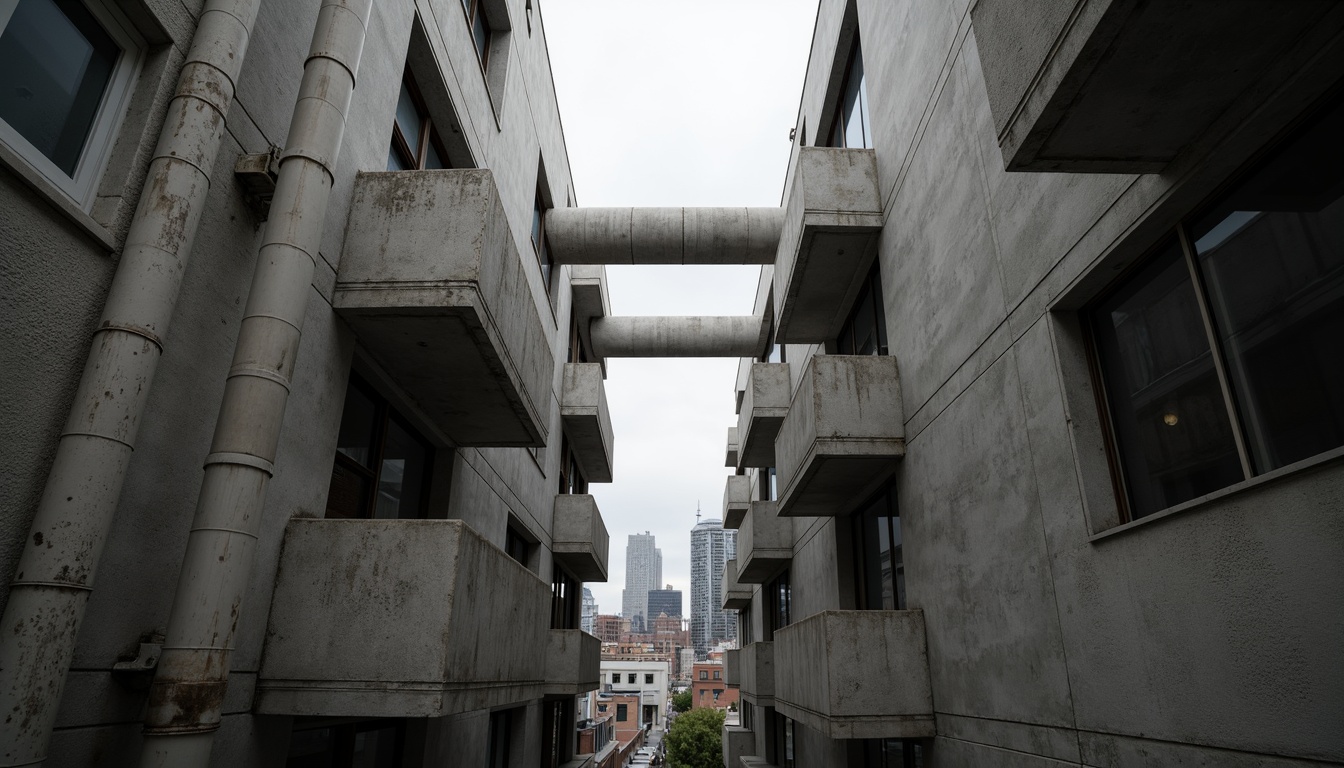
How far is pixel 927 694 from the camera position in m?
8.11

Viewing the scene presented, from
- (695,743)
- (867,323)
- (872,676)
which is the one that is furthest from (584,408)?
(695,743)

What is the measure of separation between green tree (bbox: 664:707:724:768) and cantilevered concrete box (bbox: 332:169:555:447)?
56890 mm

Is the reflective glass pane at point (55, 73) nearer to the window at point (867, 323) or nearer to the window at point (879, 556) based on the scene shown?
the window at point (867, 323)

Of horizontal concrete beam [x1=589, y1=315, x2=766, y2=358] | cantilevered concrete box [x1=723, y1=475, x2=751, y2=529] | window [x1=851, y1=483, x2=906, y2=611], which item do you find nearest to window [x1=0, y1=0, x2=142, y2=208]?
window [x1=851, y1=483, x2=906, y2=611]

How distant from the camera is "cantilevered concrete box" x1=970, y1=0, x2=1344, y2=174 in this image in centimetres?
332

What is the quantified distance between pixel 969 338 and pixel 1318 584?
4.22 metres

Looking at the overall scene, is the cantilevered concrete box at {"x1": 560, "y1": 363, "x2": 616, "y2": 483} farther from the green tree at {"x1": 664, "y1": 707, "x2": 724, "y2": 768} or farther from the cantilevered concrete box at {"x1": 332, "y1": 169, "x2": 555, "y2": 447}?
the green tree at {"x1": 664, "y1": 707, "x2": 724, "y2": 768}

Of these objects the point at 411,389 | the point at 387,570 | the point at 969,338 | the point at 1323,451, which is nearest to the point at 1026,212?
the point at 969,338

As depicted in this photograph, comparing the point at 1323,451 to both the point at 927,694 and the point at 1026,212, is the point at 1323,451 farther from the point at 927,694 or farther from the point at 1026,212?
the point at 927,694

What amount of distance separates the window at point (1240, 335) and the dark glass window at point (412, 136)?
23.9 ft

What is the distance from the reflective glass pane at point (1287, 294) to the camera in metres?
3.46

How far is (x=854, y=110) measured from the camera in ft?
42.1

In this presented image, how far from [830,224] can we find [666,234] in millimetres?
7123

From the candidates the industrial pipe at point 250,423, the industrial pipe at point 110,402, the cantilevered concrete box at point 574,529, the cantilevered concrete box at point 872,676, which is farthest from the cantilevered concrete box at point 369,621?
the cantilevered concrete box at point 574,529
